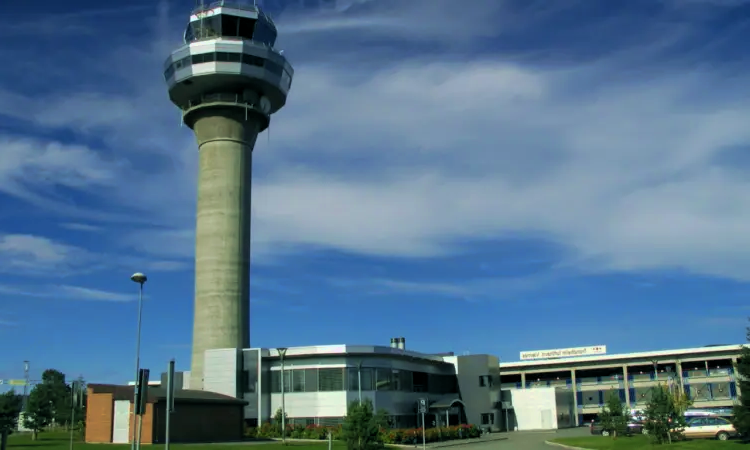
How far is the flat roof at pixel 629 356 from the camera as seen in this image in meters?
94.1

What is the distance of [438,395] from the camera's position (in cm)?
7344

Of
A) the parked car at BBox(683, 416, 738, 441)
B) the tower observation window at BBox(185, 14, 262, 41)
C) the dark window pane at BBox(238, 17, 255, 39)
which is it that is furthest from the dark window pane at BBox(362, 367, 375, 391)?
the dark window pane at BBox(238, 17, 255, 39)

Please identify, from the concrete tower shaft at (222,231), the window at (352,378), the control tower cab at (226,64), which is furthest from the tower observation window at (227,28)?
the window at (352,378)

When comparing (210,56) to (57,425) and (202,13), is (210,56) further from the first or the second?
(57,425)

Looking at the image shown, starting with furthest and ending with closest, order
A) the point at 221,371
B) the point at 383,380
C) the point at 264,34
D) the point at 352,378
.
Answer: the point at 264,34 → the point at 221,371 → the point at 383,380 → the point at 352,378

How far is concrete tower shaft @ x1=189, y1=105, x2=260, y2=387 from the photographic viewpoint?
Result: 6681cm

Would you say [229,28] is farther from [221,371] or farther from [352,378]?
[352,378]

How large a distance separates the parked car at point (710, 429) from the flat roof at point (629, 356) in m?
41.2

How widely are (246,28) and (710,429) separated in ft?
179

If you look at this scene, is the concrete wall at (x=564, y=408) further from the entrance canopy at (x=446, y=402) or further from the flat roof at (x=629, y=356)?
the flat roof at (x=629, y=356)

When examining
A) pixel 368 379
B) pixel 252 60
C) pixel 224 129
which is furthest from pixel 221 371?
pixel 252 60

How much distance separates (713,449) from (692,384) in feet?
213

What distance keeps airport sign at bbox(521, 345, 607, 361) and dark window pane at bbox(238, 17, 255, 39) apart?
63.6 meters

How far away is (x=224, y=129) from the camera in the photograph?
7169 cm
